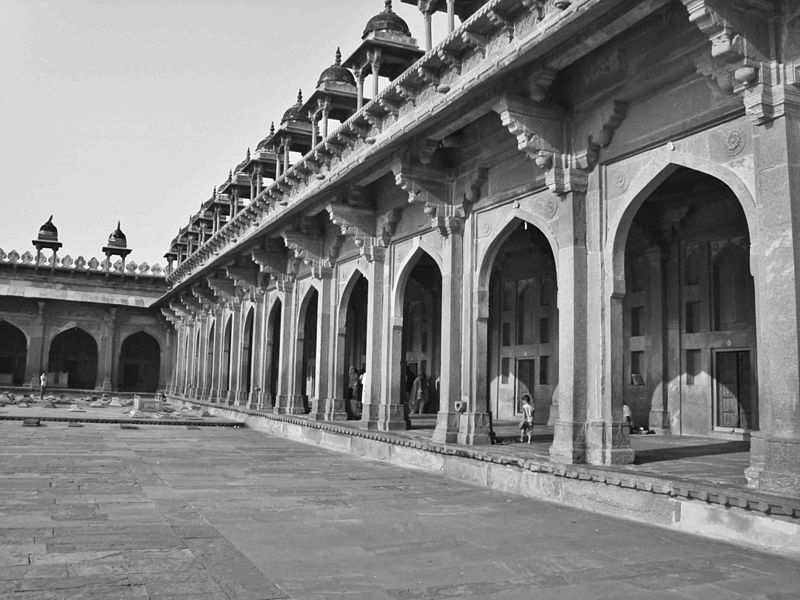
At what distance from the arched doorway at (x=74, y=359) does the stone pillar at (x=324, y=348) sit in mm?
30188

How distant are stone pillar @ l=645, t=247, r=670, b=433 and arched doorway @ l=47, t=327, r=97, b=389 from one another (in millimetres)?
36522

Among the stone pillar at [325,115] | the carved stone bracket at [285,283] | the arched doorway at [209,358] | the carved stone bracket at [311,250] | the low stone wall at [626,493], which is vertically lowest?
the low stone wall at [626,493]

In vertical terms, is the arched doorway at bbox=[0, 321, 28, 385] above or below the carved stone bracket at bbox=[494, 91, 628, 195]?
below

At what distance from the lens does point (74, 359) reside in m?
43.6

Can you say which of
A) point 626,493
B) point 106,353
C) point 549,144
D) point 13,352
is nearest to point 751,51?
point 549,144

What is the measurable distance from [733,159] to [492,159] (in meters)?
4.59

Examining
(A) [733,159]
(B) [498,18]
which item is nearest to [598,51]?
(B) [498,18]

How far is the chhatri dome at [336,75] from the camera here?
20.0 m

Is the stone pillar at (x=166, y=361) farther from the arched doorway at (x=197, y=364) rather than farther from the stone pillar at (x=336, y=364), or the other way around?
the stone pillar at (x=336, y=364)

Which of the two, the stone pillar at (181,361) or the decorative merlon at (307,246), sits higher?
the decorative merlon at (307,246)

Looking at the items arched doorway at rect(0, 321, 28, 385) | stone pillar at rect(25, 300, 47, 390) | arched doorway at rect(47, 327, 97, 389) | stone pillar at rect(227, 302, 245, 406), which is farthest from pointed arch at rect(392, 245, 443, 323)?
arched doorway at rect(0, 321, 28, 385)

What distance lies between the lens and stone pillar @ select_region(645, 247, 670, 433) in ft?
45.1

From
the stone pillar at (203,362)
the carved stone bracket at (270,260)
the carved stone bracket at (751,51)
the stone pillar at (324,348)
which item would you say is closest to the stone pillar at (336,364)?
the stone pillar at (324,348)

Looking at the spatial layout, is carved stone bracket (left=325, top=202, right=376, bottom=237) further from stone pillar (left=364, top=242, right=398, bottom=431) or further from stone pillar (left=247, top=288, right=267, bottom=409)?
stone pillar (left=247, top=288, right=267, bottom=409)
